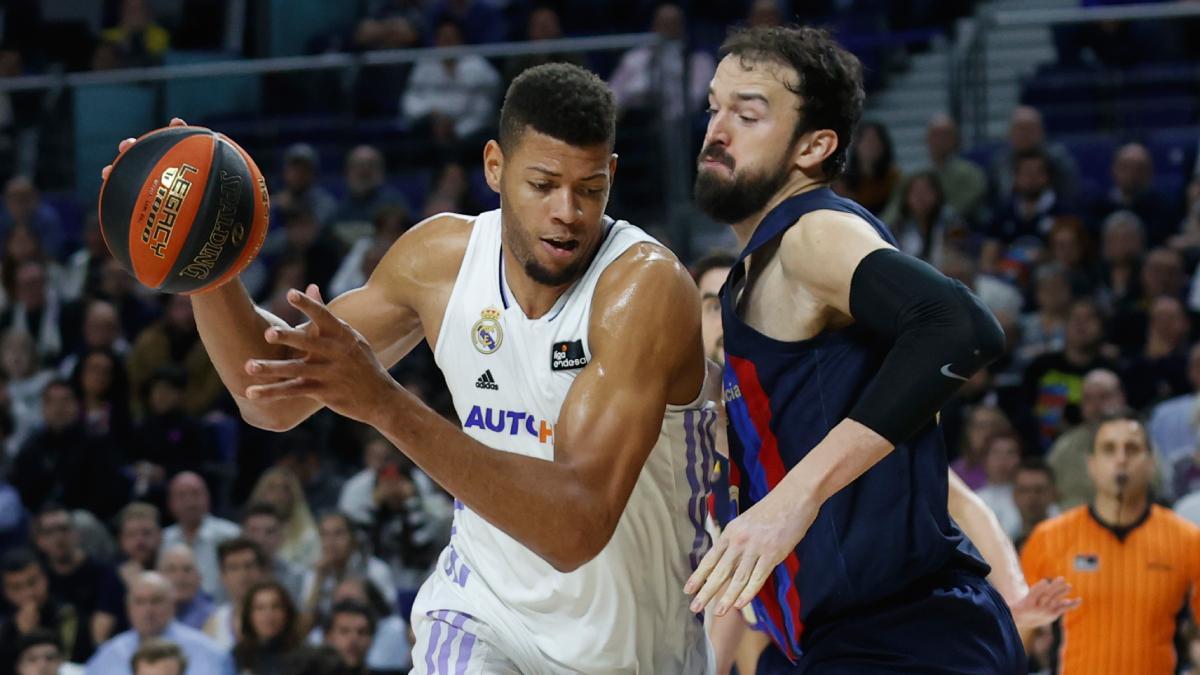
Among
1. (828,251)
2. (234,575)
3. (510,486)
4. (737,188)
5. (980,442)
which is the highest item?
(737,188)

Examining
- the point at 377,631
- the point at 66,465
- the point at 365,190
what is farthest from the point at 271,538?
the point at 365,190

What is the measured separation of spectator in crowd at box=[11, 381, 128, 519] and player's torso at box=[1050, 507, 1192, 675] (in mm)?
6119

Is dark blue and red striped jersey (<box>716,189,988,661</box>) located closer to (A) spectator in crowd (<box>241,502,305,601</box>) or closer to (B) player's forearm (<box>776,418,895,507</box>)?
(B) player's forearm (<box>776,418,895,507</box>)

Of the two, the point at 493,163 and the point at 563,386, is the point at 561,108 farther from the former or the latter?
the point at 563,386

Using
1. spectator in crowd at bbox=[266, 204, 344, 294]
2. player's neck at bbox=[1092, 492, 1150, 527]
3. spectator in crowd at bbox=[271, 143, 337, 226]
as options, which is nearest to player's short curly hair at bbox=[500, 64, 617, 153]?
player's neck at bbox=[1092, 492, 1150, 527]

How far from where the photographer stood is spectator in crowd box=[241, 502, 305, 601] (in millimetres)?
9586

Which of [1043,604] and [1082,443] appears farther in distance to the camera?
[1082,443]

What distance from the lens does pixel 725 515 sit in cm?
492

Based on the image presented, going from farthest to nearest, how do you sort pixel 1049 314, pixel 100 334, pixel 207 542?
1. pixel 100 334
2. pixel 207 542
3. pixel 1049 314

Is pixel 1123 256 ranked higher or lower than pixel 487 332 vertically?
lower

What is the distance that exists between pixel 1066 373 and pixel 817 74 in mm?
5930

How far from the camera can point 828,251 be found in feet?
11.4

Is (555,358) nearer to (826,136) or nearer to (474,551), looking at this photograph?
(474,551)

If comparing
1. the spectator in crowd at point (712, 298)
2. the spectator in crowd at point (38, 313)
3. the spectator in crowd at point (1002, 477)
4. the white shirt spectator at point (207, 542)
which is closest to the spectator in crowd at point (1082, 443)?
the spectator in crowd at point (1002, 477)
